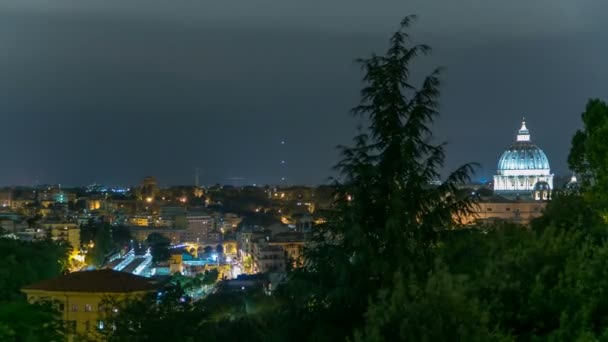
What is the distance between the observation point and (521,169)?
124 m

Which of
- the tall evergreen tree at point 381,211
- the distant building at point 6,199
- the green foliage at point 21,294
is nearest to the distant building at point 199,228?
the distant building at point 6,199

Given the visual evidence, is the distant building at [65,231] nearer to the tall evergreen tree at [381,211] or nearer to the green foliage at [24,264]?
the green foliage at [24,264]

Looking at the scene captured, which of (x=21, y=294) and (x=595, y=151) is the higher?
(x=595, y=151)

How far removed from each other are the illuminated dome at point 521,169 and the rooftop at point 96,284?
99.9 meters

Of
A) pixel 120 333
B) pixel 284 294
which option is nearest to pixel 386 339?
pixel 284 294

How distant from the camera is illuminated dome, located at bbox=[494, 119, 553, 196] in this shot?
12262 centimetres

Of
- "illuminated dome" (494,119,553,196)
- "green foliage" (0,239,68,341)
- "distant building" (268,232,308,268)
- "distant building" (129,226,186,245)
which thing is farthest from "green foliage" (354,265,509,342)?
"illuminated dome" (494,119,553,196)

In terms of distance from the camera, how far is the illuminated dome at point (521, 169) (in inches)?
4828

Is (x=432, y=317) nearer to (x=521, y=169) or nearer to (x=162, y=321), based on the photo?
(x=162, y=321)

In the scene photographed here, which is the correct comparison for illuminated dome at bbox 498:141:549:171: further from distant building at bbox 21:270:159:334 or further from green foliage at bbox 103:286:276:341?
green foliage at bbox 103:286:276:341

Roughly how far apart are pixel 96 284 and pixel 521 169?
103 m

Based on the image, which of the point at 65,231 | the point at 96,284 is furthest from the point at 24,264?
the point at 65,231

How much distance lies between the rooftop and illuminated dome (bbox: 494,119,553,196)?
3935 inches

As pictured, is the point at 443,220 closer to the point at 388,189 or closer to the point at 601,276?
the point at 388,189
